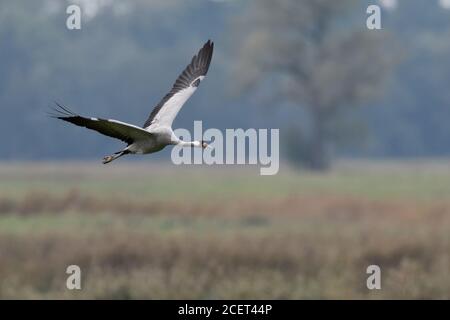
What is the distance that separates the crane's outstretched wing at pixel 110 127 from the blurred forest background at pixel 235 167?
33.7ft

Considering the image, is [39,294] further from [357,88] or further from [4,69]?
[4,69]

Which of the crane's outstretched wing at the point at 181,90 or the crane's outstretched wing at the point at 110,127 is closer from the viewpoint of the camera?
the crane's outstretched wing at the point at 110,127

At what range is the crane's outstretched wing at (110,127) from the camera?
7531 millimetres

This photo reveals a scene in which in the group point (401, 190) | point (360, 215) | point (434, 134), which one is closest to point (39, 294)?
point (360, 215)

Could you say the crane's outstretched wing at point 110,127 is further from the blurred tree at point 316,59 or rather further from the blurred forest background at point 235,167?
the blurred tree at point 316,59

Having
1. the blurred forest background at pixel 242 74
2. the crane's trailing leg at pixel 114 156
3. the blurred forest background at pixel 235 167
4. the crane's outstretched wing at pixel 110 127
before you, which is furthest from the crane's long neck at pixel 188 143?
the blurred forest background at pixel 242 74

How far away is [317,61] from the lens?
207 ft

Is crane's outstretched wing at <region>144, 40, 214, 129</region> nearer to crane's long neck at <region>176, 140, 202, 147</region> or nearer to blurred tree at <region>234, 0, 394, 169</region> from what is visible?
crane's long neck at <region>176, 140, 202, 147</region>

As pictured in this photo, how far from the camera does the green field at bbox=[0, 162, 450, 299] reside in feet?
61.1

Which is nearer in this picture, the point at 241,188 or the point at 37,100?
the point at 241,188

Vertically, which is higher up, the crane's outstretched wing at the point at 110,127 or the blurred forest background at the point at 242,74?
the blurred forest background at the point at 242,74

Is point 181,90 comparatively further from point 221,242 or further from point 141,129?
point 221,242

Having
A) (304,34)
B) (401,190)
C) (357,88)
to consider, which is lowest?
(401,190)
